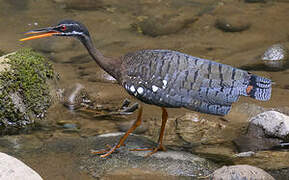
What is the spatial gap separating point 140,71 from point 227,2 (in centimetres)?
611

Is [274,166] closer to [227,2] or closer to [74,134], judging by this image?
[74,134]

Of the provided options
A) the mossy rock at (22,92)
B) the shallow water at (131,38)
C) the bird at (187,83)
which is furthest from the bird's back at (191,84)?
the mossy rock at (22,92)

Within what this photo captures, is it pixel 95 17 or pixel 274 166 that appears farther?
pixel 95 17

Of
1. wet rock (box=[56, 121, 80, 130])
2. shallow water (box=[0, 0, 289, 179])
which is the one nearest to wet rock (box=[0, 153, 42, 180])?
shallow water (box=[0, 0, 289, 179])

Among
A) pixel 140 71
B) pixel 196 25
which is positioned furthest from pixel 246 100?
pixel 196 25

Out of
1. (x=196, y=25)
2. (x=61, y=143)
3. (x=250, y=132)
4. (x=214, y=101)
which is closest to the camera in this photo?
(x=214, y=101)

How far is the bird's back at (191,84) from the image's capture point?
5.08 metres

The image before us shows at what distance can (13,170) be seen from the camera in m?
3.92

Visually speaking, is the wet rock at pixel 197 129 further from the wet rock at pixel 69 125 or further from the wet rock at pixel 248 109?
the wet rock at pixel 69 125

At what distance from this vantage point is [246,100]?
699 centimetres

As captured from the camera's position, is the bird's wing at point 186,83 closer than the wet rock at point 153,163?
No

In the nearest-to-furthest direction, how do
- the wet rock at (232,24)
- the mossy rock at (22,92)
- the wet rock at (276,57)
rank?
the mossy rock at (22,92) → the wet rock at (276,57) → the wet rock at (232,24)

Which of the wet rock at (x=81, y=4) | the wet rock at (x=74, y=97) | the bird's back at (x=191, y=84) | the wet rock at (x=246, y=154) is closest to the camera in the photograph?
the bird's back at (x=191, y=84)

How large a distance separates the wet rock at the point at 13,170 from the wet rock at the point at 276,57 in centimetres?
545
